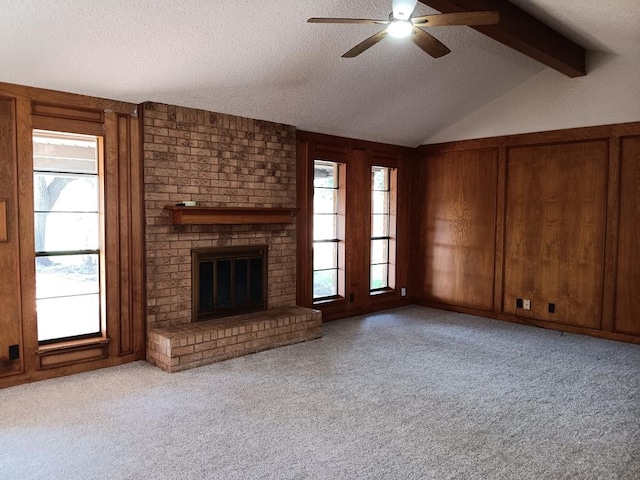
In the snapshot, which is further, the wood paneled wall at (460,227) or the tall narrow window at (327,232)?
the wood paneled wall at (460,227)

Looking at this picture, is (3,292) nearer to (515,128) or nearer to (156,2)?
(156,2)

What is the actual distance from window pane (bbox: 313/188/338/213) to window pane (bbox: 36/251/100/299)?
2.79 metres

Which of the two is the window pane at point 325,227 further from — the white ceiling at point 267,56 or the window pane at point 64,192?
the window pane at point 64,192

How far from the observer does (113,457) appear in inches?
114

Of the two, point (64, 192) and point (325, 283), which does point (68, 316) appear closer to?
point (64, 192)

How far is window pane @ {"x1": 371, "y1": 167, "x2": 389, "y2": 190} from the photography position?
717 cm

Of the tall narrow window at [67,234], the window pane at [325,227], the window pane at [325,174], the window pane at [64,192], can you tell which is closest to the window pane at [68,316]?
the tall narrow window at [67,234]

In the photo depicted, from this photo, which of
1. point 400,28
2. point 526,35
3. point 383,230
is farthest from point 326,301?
point 400,28

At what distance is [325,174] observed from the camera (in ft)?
21.4

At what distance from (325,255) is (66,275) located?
10.4 feet

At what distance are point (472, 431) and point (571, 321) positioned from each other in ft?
11.0

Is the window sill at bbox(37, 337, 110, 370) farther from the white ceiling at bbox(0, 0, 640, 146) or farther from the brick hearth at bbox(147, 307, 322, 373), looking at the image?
the white ceiling at bbox(0, 0, 640, 146)

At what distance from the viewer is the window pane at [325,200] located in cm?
643

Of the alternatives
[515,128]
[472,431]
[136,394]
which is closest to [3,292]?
[136,394]
